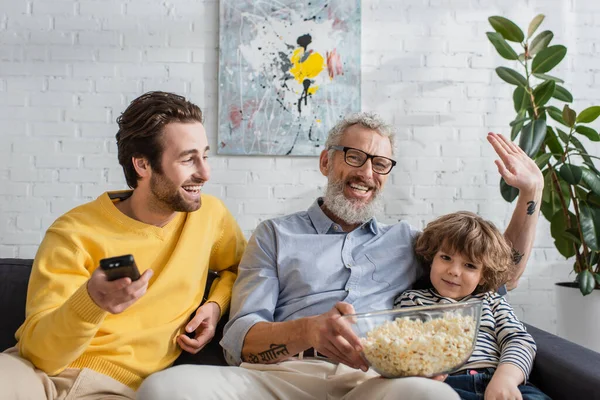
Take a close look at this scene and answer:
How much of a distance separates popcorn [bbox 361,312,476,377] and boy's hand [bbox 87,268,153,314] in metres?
0.49

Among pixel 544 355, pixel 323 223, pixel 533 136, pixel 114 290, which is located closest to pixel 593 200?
pixel 533 136

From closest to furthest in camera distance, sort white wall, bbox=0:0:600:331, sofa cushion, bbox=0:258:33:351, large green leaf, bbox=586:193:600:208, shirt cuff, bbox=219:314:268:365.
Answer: shirt cuff, bbox=219:314:268:365 < sofa cushion, bbox=0:258:33:351 < large green leaf, bbox=586:193:600:208 < white wall, bbox=0:0:600:331

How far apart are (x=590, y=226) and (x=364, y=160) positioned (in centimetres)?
140

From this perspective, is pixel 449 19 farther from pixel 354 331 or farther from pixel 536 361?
pixel 354 331

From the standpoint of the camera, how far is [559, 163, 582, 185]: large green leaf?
8.88 ft

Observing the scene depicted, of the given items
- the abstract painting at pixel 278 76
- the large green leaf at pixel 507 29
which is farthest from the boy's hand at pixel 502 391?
the large green leaf at pixel 507 29

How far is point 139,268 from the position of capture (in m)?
1.70

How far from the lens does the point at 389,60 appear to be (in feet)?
10.5

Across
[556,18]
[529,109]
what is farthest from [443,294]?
[556,18]

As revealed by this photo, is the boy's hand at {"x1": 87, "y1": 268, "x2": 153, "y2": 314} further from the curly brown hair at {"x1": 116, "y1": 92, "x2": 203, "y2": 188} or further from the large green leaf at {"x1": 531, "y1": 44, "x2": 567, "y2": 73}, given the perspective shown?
the large green leaf at {"x1": 531, "y1": 44, "x2": 567, "y2": 73}

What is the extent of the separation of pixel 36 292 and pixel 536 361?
1.36 meters

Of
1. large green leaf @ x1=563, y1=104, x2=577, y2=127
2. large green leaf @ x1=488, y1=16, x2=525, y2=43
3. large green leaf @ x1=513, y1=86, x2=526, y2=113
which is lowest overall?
large green leaf @ x1=563, y1=104, x2=577, y2=127

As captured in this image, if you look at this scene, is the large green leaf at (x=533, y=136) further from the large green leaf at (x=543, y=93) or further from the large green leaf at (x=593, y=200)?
the large green leaf at (x=593, y=200)

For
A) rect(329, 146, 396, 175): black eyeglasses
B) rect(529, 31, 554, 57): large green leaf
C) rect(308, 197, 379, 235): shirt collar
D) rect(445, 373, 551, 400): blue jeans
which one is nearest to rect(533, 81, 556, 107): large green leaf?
rect(529, 31, 554, 57): large green leaf
